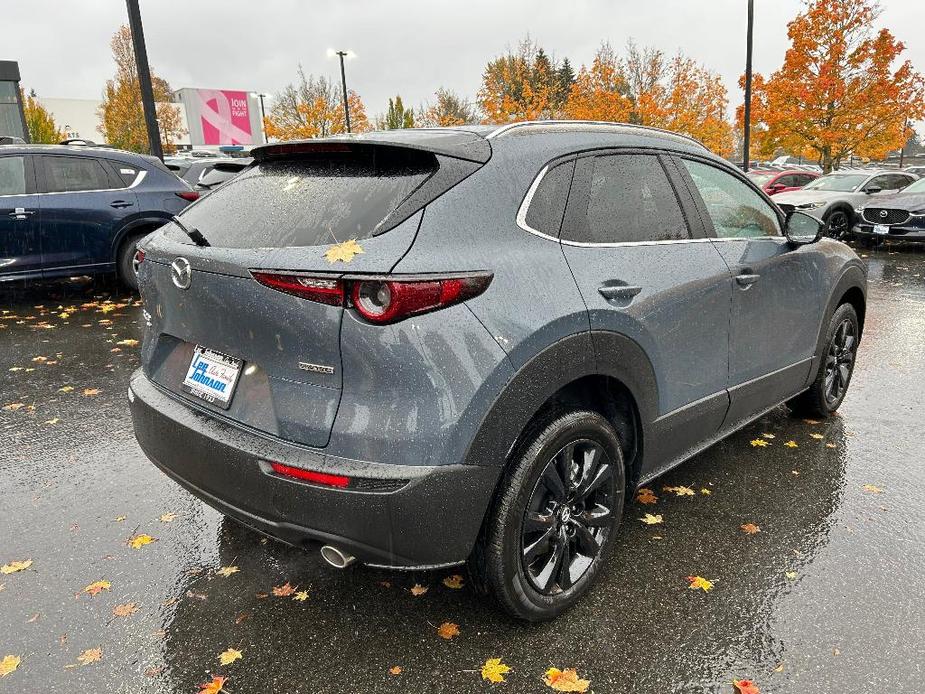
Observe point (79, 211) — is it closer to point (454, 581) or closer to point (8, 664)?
point (8, 664)

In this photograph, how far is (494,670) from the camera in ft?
7.62

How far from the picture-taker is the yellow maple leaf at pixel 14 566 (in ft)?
9.57

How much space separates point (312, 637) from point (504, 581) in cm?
77

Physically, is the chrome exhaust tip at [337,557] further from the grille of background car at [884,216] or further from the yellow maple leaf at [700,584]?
the grille of background car at [884,216]

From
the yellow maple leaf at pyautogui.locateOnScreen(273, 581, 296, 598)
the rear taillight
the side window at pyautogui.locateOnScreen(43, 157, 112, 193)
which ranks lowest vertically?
the yellow maple leaf at pyautogui.locateOnScreen(273, 581, 296, 598)

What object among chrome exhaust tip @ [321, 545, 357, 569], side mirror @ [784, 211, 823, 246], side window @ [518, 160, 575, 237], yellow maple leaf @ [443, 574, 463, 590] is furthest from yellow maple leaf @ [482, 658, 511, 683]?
side mirror @ [784, 211, 823, 246]

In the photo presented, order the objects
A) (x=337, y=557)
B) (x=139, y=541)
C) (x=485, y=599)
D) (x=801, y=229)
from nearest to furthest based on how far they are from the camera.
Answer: (x=337, y=557) < (x=485, y=599) < (x=139, y=541) < (x=801, y=229)

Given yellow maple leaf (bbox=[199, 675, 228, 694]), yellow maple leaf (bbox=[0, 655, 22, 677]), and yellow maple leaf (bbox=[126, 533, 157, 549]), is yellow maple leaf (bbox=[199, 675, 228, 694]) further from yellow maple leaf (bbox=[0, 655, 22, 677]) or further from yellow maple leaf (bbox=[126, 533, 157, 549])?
yellow maple leaf (bbox=[126, 533, 157, 549])

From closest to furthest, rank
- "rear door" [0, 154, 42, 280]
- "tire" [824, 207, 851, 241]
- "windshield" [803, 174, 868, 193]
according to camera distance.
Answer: "rear door" [0, 154, 42, 280], "tire" [824, 207, 851, 241], "windshield" [803, 174, 868, 193]

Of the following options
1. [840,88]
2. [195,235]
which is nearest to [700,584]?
[195,235]

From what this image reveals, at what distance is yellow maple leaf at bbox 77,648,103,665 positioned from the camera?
237 cm

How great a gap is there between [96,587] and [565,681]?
1.95 m

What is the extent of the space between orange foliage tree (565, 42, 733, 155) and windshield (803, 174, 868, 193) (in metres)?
10.8

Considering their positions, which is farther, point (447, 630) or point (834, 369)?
point (834, 369)
